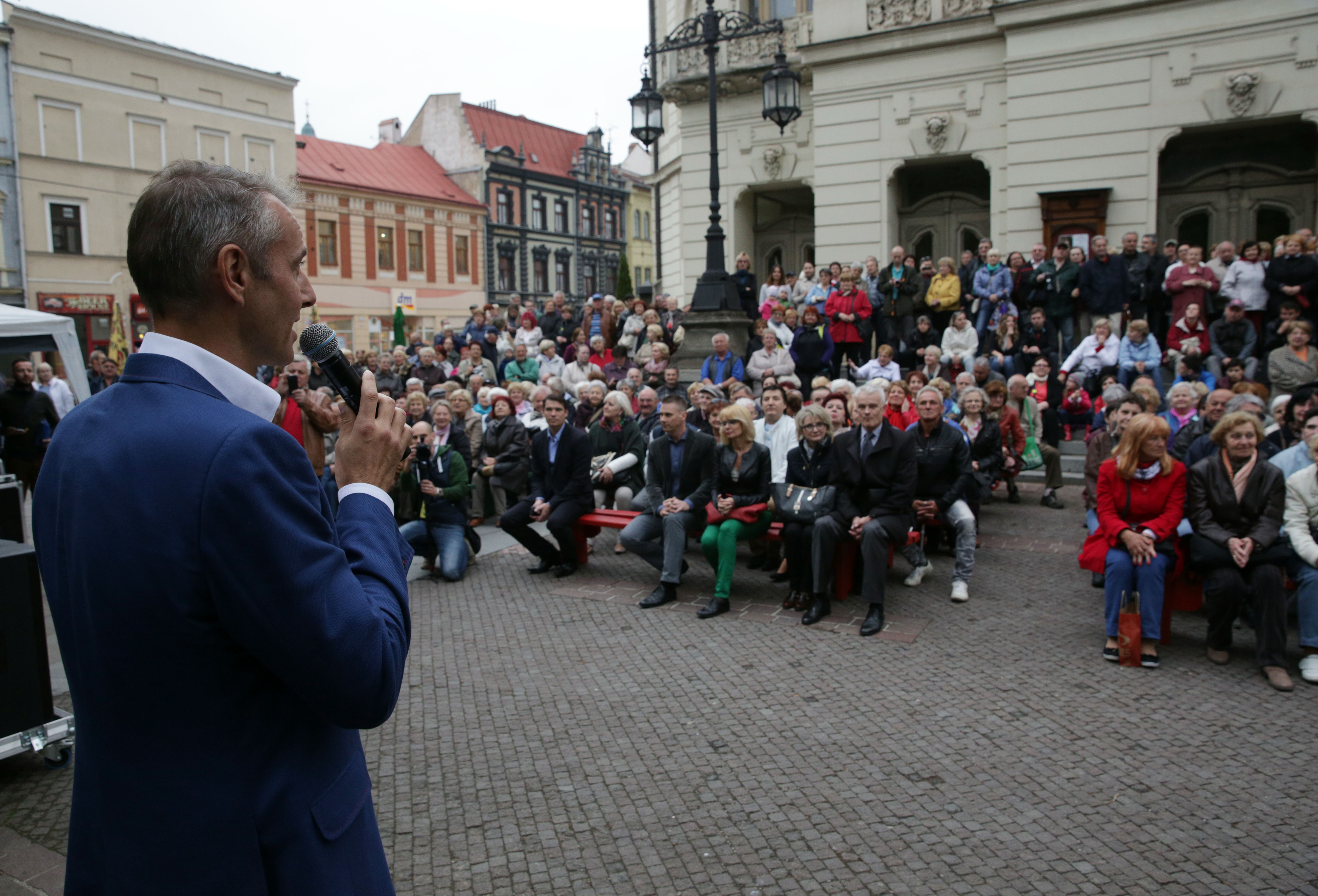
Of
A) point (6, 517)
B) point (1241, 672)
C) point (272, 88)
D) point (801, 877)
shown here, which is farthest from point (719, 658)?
point (272, 88)

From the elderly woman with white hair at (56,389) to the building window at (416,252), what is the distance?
31.4 meters

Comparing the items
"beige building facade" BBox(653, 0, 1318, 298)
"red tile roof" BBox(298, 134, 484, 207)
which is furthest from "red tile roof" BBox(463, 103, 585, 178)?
"beige building facade" BBox(653, 0, 1318, 298)

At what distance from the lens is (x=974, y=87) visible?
18.2 meters

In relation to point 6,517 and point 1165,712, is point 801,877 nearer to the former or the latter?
point 1165,712

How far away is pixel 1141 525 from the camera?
6285 mm

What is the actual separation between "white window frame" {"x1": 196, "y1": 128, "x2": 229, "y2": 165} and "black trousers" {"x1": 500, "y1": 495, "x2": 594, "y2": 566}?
1197 inches

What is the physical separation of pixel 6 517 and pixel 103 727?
496 centimetres

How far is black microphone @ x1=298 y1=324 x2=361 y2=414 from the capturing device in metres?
1.64

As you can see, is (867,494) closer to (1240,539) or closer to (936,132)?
(1240,539)

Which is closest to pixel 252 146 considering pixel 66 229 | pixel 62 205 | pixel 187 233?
pixel 62 205

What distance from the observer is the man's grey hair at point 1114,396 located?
895 centimetres

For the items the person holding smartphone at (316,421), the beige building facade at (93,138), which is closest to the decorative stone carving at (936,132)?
the person holding smartphone at (316,421)

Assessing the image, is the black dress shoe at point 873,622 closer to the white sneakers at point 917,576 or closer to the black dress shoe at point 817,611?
the black dress shoe at point 817,611

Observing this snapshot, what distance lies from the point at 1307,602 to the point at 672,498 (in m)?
4.78
